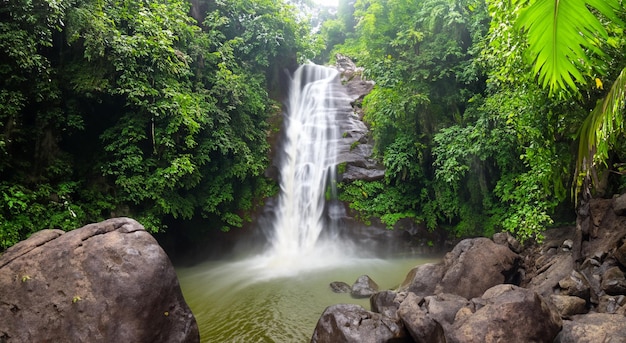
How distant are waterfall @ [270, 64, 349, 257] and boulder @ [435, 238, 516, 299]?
6195mm

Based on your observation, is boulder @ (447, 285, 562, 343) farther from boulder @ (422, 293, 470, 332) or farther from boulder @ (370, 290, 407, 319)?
boulder @ (370, 290, 407, 319)

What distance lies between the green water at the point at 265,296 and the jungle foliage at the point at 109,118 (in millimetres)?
2065

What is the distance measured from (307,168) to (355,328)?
29.7 feet

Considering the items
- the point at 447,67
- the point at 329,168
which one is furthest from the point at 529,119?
the point at 329,168

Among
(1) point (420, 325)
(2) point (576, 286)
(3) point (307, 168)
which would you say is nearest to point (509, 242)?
(2) point (576, 286)

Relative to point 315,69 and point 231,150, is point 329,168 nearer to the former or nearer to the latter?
point 231,150

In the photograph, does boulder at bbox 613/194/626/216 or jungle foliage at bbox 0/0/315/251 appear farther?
jungle foliage at bbox 0/0/315/251

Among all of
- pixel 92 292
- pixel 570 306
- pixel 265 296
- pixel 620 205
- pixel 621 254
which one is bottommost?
pixel 265 296

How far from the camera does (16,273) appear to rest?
15.4 feet

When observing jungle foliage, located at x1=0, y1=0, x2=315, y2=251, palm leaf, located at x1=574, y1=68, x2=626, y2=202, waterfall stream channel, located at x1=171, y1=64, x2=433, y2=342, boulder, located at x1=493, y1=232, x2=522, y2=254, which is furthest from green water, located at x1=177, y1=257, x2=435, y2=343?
palm leaf, located at x1=574, y1=68, x2=626, y2=202

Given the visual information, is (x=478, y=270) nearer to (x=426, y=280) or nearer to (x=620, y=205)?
(x=426, y=280)

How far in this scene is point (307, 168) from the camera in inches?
538

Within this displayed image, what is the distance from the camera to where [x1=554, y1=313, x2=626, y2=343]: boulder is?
11.8 feet

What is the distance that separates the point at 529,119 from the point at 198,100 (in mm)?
8475
